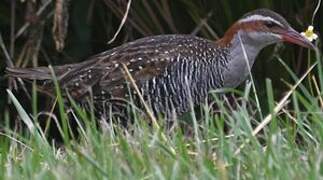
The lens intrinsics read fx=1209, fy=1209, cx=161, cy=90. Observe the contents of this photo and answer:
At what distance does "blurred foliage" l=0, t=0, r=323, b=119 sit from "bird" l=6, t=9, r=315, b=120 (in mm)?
673

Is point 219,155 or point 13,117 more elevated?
point 219,155

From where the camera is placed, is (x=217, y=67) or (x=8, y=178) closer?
(x=8, y=178)

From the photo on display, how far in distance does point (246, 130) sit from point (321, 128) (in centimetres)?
29

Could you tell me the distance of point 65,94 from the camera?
688 cm

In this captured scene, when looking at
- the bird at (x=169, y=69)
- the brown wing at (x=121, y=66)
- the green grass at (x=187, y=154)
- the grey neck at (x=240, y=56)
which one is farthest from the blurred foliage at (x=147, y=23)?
the green grass at (x=187, y=154)

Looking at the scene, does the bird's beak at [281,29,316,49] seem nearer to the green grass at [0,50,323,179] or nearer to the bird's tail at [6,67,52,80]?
the bird's tail at [6,67,52,80]

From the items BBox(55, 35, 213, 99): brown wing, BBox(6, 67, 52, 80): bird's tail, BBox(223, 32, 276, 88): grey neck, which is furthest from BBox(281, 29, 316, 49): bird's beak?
BBox(6, 67, 52, 80): bird's tail

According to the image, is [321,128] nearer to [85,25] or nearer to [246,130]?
[246,130]

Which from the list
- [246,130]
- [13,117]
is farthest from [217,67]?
[246,130]

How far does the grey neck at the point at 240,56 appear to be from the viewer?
23.2ft

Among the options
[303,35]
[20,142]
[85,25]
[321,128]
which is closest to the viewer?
[321,128]

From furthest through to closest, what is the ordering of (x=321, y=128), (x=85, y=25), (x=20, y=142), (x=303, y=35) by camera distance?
(x=85, y=25)
(x=303, y=35)
(x=20, y=142)
(x=321, y=128)

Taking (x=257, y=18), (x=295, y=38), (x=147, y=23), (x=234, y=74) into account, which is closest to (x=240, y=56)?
(x=234, y=74)

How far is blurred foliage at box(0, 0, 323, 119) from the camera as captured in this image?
787 centimetres
